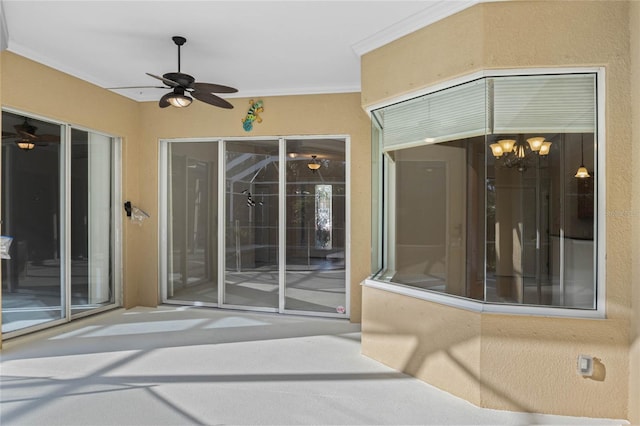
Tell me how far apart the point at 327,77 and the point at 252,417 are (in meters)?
3.67

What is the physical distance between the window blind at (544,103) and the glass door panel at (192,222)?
12.7 ft

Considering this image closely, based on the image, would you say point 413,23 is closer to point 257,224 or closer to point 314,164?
point 314,164

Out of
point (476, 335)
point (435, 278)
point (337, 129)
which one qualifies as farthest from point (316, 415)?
point (337, 129)

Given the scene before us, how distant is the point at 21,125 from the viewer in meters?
4.52

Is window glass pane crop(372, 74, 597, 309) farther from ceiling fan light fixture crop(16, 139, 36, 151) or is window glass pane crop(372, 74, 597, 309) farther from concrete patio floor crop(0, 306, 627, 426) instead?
ceiling fan light fixture crop(16, 139, 36, 151)

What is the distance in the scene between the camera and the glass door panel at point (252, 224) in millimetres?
5672

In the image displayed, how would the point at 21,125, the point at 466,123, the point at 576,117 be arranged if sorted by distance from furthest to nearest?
1. the point at 21,125
2. the point at 466,123
3. the point at 576,117

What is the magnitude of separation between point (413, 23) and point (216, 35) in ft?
5.56

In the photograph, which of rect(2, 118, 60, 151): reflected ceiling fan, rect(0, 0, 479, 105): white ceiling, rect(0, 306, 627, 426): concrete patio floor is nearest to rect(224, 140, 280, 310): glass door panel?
rect(0, 306, 627, 426): concrete patio floor

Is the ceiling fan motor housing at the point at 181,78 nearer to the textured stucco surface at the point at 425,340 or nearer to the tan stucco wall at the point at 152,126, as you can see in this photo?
the tan stucco wall at the point at 152,126

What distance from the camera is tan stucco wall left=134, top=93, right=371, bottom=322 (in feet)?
17.4

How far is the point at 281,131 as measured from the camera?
557 cm

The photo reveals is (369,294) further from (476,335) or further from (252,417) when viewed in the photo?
(252,417)

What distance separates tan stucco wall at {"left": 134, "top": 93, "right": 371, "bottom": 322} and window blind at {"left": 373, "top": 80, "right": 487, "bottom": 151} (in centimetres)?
118
